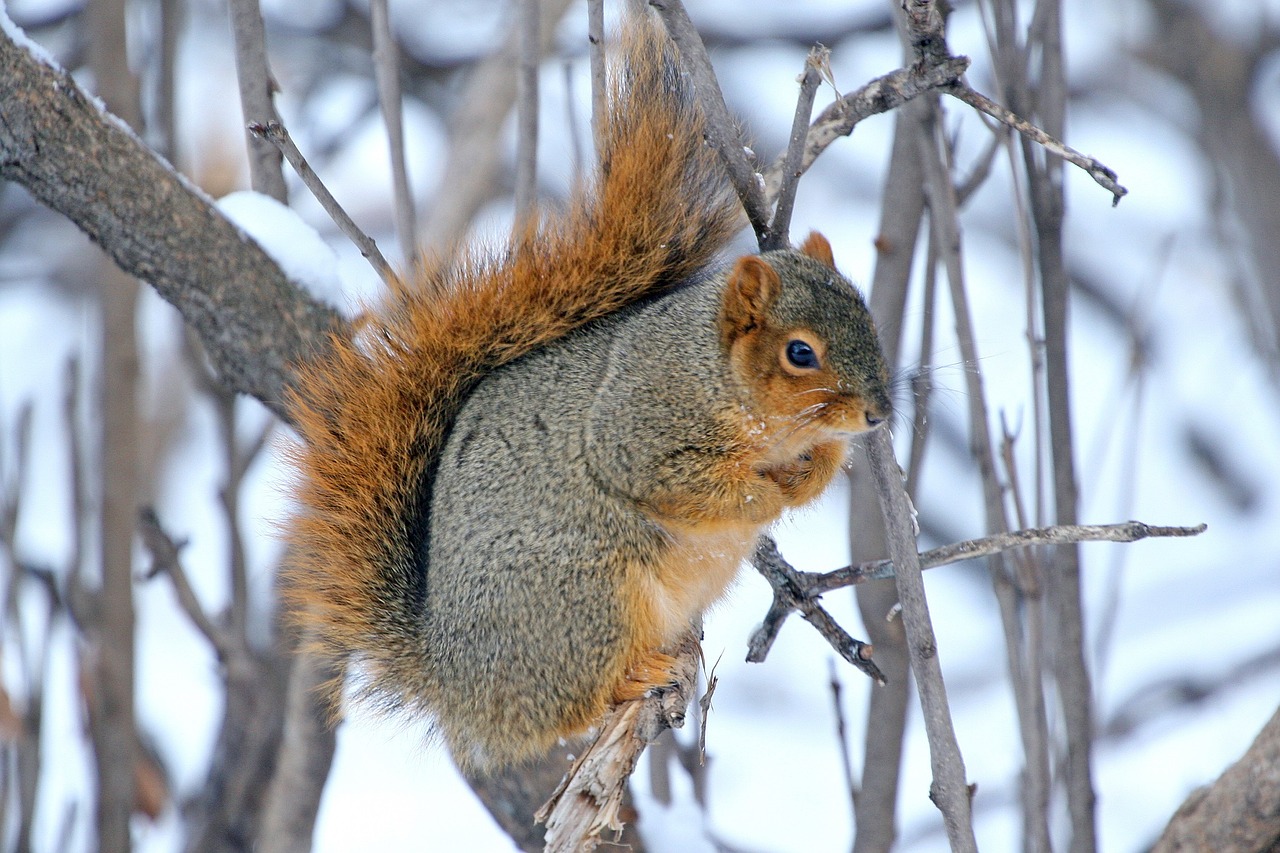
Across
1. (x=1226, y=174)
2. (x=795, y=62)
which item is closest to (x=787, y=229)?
(x=1226, y=174)

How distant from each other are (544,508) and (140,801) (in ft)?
4.48

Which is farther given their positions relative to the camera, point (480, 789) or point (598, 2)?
point (480, 789)

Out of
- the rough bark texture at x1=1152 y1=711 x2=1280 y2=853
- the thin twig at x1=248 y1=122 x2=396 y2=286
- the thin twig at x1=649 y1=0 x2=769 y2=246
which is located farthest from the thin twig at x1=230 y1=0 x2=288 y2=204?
the rough bark texture at x1=1152 y1=711 x2=1280 y2=853

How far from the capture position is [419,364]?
1.66 m

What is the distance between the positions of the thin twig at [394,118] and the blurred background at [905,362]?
1.88ft

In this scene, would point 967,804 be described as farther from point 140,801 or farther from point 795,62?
point 795,62

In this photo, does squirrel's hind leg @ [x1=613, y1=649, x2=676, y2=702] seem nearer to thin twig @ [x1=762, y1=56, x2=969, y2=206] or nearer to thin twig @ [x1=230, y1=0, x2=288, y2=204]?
thin twig @ [x1=762, y1=56, x2=969, y2=206]

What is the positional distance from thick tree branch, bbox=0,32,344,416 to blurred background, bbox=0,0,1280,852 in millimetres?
538

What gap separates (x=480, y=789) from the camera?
1819 mm

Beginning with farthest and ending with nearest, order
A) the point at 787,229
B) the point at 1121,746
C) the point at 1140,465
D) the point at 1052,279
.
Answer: the point at 1140,465
the point at 1121,746
the point at 1052,279
the point at 787,229

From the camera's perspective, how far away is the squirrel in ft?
5.09

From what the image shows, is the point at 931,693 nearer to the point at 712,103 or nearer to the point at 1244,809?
the point at 1244,809

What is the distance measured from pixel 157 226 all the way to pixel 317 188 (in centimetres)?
31

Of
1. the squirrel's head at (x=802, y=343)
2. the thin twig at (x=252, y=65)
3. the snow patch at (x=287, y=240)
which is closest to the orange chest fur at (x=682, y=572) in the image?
the squirrel's head at (x=802, y=343)
